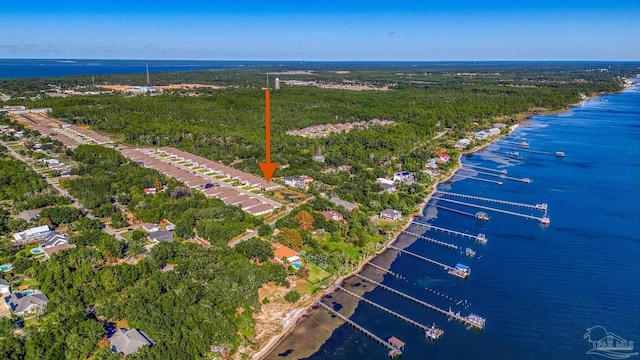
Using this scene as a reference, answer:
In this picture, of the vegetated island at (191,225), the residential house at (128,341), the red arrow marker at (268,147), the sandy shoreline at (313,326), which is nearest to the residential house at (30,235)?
the vegetated island at (191,225)

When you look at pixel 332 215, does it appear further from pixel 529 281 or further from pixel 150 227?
pixel 529 281

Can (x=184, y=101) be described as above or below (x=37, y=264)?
above

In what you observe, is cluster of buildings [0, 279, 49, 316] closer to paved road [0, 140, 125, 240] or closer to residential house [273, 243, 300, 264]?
paved road [0, 140, 125, 240]

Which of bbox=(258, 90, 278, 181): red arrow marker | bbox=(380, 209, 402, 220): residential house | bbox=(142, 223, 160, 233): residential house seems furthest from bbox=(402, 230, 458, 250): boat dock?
bbox=(142, 223, 160, 233): residential house

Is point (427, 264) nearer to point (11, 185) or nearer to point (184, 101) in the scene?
point (11, 185)

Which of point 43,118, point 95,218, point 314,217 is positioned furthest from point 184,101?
point 314,217

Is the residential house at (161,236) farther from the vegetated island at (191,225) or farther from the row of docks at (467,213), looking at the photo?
the row of docks at (467,213)
